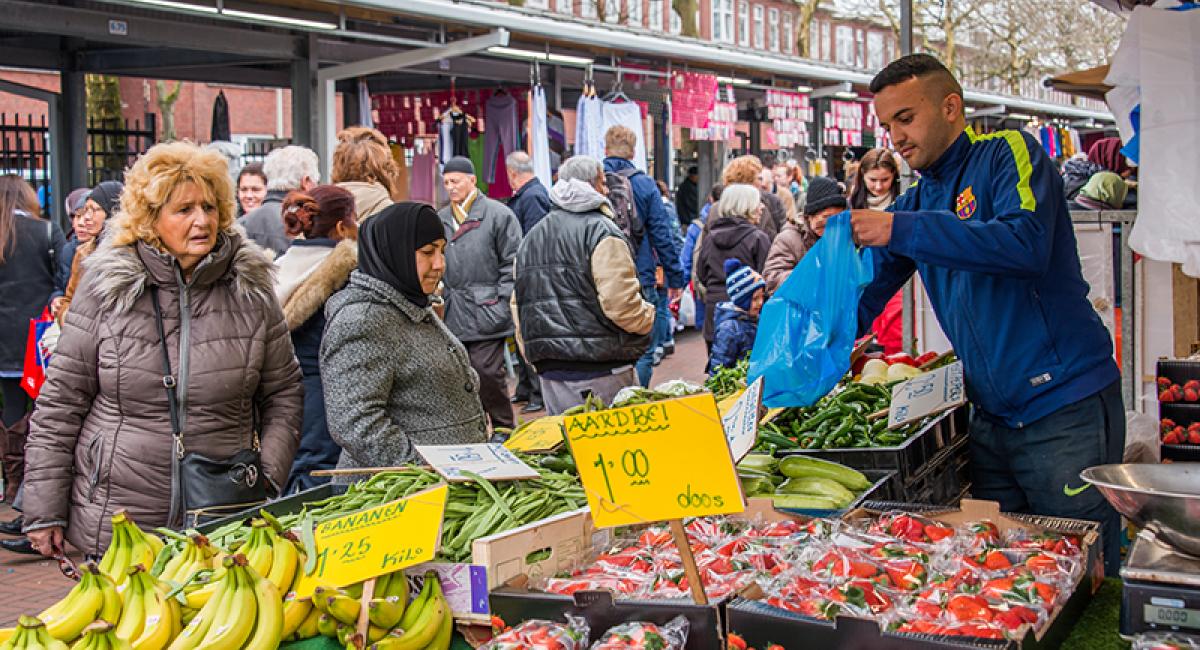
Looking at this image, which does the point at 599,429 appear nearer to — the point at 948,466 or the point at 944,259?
the point at 944,259

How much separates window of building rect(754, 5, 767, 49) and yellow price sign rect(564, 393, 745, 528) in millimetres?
46392

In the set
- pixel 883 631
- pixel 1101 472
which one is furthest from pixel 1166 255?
pixel 883 631

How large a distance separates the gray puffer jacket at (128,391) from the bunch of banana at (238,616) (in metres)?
1.29

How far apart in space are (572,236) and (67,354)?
293cm

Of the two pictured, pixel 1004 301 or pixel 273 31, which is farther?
pixel 273 31

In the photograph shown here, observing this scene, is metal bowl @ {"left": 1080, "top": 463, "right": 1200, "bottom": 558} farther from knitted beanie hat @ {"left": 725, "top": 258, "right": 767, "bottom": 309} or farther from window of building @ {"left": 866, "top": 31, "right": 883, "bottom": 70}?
window of building @ {"left": 866, "top": 31, "right": 883, "bottom": 70}

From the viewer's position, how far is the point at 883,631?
1.98m

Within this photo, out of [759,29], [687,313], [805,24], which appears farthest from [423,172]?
[759,29]

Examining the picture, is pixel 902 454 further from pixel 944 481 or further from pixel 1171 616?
pixel 1171 616

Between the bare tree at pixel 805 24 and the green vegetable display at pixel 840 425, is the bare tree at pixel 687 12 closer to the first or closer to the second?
the bare tree at pixel 805 24

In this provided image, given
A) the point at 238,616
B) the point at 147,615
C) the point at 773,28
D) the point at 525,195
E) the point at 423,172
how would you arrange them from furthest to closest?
the point at 773,28 < the point at 423,172 < the point at 525,195 < the point at 147,615 < the point at 238,616

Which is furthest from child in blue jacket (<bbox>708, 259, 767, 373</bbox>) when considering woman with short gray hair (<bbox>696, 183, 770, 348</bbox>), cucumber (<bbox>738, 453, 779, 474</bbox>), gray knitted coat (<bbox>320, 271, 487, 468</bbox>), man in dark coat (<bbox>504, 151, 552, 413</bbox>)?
cucumber (<bbox>738, 453, 779, 474</bbox>)

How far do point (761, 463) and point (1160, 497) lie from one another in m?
1.45

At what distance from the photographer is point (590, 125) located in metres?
12.0
